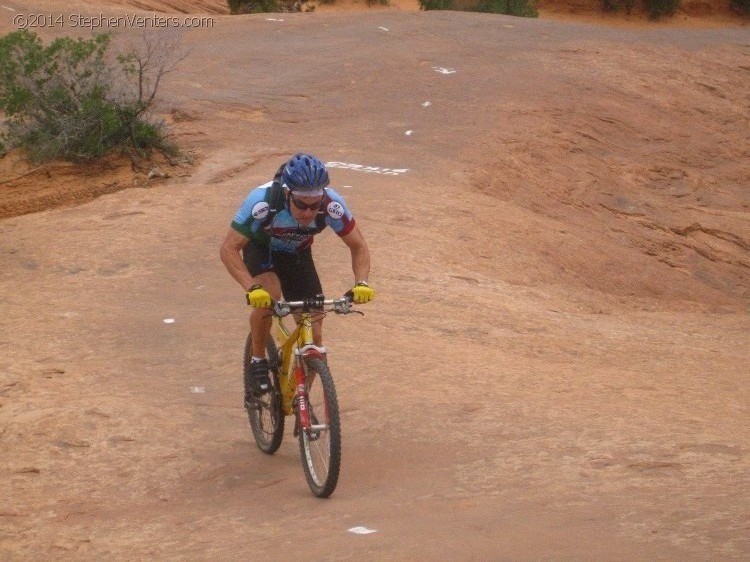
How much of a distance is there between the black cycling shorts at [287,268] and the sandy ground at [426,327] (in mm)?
997

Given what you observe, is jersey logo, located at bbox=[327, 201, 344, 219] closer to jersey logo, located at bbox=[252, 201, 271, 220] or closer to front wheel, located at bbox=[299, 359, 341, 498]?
jersey logo, located at bbox=[252, 201, 271, 220]

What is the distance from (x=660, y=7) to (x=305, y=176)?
120 ft

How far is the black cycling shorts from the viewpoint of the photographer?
6.17 m

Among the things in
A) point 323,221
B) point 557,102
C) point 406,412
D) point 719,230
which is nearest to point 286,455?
point 406,412

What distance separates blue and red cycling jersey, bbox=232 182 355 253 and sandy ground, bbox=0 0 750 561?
4.39 ft

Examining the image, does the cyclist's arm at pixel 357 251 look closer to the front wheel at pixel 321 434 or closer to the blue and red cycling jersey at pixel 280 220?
the blue and red cycling jersey at pixel 280 220

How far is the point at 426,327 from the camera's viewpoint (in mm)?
9359

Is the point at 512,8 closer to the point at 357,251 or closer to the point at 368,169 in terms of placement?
the point at 368,169

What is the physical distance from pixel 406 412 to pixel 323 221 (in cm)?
164

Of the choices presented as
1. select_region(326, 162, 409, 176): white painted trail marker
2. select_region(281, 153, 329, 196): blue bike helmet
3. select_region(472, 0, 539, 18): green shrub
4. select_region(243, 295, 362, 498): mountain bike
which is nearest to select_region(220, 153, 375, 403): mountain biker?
select_region(281, 153, 329, 196): blue bike helmet

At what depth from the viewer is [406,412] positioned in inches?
279

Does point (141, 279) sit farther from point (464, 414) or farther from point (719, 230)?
point (719, 230)

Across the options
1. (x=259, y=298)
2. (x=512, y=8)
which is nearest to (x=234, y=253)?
(x=259, y=298)

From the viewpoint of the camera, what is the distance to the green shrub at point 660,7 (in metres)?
39.4
